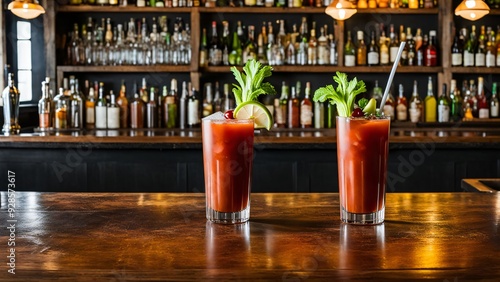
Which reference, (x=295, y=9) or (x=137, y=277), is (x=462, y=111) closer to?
(x=295, y=9)

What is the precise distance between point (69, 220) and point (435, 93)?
4.06m

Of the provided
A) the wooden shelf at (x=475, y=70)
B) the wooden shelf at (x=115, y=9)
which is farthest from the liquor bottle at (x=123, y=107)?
the wooden shelf at (x=475, y=70)

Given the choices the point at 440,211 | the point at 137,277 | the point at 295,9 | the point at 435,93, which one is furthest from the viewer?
the point at 435,93

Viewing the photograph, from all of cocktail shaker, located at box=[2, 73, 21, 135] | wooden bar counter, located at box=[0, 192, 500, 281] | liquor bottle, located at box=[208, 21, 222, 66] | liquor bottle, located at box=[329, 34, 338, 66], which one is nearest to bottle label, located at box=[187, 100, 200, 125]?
liquor bottle, located at box=[208, 21, 222, 66]

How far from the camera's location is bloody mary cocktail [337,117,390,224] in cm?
118

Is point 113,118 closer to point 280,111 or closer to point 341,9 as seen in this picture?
point 280,111

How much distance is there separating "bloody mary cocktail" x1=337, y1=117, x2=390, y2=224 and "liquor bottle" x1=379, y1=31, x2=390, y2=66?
356cm

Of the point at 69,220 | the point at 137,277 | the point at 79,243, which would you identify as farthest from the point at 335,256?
the point at 69,220

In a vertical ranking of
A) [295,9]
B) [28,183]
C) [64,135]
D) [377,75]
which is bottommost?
[28,183]

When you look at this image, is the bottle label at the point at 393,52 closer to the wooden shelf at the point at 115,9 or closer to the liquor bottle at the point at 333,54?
the liquor bottle at the point at 333,54

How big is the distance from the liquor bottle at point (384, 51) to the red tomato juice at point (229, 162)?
3.62m

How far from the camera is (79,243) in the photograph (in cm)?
104

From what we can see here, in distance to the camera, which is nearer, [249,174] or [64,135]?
[249,174]

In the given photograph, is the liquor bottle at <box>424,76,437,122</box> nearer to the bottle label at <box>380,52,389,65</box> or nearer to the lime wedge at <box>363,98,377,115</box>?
the bottle label at <box>380,52,389,65</box>
